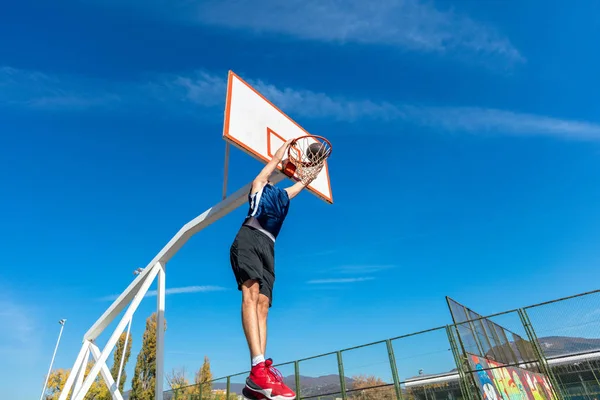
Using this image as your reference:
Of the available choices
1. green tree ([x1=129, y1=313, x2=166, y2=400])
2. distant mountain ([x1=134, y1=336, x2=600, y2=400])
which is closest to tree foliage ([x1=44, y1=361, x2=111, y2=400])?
green tree ([x1=129, y1=313, x2=166, y2=400])

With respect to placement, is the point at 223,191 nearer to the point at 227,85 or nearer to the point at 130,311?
the point at 227,85

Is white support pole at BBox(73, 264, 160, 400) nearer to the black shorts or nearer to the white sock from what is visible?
the black shorts

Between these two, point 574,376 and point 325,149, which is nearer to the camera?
point 325,149

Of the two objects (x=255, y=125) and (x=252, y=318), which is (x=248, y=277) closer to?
(x=252, y=318)

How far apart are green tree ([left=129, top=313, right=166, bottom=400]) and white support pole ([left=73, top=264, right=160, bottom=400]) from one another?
20283 millimetres

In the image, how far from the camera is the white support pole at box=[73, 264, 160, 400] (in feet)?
18.7

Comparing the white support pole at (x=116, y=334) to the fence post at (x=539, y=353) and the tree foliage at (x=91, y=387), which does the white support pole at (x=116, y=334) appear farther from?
the tree foliage at (x=91, y=387)

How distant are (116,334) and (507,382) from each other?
902 cm

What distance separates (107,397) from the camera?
2470 cm

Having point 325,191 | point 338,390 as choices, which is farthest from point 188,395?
point 325,191

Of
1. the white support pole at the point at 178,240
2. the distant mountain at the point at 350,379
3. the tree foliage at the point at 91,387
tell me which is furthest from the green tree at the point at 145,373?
the white support pole at the point at 178,240

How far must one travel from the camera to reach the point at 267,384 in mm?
1963

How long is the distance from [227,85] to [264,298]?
4.47m

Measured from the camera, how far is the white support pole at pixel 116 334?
5.71 meters
